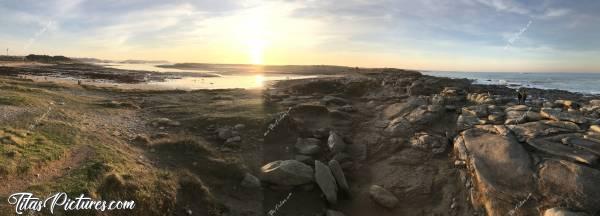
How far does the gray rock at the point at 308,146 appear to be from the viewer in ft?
73.3

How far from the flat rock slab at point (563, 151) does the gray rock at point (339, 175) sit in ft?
27.9

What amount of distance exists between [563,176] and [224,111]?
2312cm

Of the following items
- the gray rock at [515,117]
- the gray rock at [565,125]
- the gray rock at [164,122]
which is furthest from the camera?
the gray rock at [164,122]

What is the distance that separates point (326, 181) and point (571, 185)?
9.67m

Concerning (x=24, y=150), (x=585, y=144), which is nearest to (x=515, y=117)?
(x=585, y=144)

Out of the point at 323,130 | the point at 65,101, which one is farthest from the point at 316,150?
the point at 65,101

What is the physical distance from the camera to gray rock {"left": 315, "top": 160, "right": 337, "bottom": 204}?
58.5ft

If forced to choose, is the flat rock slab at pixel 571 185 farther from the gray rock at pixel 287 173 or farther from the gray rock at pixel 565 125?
the gray rock at pixel 287 173

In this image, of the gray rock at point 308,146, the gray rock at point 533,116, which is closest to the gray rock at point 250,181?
the gray rock at point 308,146

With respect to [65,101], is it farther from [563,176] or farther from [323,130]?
[563,176]

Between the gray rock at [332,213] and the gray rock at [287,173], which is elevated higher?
the gray rock at [287,173]

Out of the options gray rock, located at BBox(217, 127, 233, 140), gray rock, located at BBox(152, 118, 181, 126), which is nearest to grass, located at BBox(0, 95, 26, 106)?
gray rock, located at BBox(152, 118, 181, 126)

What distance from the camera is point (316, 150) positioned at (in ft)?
73.9

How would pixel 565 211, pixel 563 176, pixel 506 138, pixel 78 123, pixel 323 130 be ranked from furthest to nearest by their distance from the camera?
pixel 323 130 < pixel 78 123 < pixel 506 138 < pixel 563 176 < pixel 565 211
